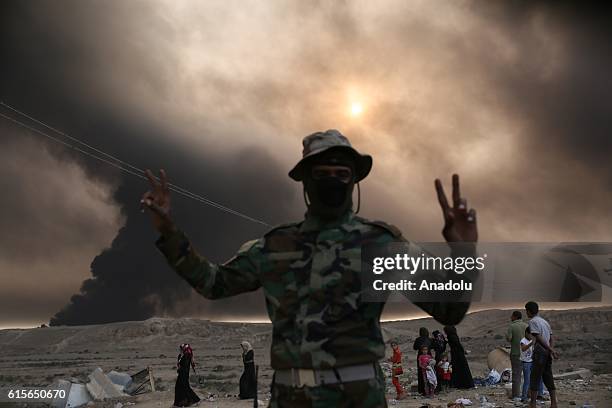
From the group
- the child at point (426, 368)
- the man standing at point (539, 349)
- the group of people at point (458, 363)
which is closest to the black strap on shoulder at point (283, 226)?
the group of people at point (458, 363)

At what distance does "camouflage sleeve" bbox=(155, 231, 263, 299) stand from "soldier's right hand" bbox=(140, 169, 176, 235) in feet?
0.18

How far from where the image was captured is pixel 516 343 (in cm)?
1153

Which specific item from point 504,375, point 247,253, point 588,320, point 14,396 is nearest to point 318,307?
point 247,253

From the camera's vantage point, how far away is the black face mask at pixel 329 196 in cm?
303

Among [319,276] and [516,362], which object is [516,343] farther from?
[319,276]

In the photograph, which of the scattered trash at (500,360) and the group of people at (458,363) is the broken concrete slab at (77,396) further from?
the scattered trash at (500,360)

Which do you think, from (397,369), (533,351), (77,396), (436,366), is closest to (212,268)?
(533,351)

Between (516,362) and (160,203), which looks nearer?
(160,203)

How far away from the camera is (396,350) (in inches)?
Answer: 516

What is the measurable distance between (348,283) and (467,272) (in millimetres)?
560

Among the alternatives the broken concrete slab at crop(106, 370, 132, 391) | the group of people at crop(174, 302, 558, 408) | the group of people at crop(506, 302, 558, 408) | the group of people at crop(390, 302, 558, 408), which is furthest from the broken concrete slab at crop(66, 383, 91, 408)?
the group of people at crop(506, 302, 558, 408)

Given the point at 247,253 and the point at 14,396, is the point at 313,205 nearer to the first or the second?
the point at 247,253

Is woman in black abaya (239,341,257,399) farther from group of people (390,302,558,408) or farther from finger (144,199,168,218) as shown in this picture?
finger (144,199,168,218)

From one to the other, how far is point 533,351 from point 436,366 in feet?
13.0
